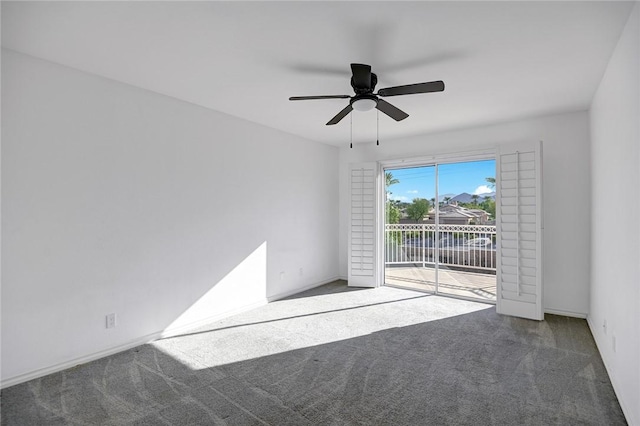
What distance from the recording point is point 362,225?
5.41 m

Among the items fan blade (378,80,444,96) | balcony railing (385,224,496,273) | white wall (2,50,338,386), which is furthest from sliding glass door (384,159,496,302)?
fan blade (378,80,444,96)

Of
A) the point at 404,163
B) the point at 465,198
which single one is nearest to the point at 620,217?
the point at 465,198

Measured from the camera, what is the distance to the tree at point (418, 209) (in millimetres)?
5258

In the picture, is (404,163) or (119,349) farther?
(404,163)

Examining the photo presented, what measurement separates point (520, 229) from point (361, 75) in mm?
2923

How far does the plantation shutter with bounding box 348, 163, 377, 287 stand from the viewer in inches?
211

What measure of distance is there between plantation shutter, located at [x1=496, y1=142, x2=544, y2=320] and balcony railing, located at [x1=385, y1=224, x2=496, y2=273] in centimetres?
84

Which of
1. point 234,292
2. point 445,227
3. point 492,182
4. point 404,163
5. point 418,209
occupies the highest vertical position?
point 404,163

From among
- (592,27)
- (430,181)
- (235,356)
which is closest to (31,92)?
(235,356)

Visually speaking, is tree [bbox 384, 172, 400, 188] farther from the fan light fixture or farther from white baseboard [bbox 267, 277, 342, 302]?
the fan light fixture

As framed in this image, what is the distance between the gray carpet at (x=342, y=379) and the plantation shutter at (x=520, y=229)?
340 millimetres

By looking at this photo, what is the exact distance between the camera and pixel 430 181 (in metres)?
5.14

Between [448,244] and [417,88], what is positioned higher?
[417,88]

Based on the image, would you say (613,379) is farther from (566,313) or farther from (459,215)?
(459,215)
